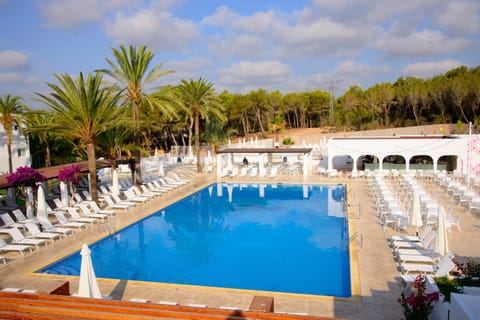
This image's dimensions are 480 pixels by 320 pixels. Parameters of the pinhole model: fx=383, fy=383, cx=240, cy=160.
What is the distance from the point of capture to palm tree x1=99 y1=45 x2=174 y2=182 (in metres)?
19.4

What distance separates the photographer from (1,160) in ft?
89.1

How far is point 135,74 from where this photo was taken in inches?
778

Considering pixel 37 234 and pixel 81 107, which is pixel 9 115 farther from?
pixel 37 234

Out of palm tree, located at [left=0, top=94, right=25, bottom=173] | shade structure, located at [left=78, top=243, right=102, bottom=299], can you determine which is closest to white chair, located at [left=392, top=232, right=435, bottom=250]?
shade structure, located at [left=78, top=243, right=102, bottom=299]

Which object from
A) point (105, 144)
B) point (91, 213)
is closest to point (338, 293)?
point (91, 213)

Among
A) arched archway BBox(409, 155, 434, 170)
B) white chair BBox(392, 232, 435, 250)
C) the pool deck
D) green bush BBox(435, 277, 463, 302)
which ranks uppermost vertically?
arched archway BBox(409, 155, 434, 170)

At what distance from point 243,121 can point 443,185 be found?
38910mm

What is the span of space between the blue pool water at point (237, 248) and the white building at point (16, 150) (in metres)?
16.1

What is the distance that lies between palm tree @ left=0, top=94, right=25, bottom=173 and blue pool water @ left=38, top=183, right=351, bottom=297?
49.5ft

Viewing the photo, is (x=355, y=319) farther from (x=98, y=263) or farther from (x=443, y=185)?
(x=443, y=185)

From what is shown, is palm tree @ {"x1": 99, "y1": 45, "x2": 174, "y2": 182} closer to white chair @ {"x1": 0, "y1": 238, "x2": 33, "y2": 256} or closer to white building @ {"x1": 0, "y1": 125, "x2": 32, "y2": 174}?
white chair @ {"x1": 0, "y1": 238, "x2": 33, "y2": 256}

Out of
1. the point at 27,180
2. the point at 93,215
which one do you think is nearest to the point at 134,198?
the point at 93,215

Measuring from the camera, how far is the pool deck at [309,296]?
24.3ft

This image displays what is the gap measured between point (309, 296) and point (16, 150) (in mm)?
27160
